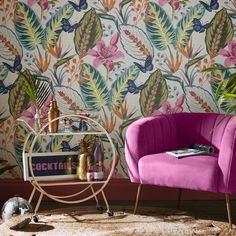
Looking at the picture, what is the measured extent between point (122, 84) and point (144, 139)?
84 centimetres

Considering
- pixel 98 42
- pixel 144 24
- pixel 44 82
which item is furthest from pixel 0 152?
pixel 144 24

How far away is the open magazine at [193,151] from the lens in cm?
414

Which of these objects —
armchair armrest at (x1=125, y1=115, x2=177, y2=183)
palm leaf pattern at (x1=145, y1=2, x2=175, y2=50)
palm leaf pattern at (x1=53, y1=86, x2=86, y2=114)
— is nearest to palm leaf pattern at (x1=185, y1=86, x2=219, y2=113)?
palm leaf pattern at (x1=145, y1=2, x2=175, y2=50)

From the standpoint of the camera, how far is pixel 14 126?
502cm

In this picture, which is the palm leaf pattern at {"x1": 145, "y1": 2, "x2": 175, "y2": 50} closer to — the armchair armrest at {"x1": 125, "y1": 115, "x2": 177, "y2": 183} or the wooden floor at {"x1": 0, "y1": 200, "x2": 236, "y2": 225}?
the armchair armrest at {"x1": 125, "y1": 115, "x2": 177, "y2": 183}

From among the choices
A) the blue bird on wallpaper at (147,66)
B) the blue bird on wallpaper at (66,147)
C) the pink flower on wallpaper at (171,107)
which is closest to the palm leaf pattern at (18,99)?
the blue bird on wallpaper at (66,147)

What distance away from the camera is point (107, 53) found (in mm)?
4973

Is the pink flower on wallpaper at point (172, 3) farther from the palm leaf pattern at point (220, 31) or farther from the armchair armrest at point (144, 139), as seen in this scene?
the armchair armrest at point (144, 139)

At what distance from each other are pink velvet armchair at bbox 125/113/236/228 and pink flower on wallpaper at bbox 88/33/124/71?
73 cm

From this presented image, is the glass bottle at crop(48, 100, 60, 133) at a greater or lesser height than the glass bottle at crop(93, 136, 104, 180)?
greater

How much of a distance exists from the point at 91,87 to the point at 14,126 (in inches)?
28.6

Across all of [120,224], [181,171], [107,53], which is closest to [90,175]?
[120,224]

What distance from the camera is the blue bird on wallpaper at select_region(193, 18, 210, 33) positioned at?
16.1ft

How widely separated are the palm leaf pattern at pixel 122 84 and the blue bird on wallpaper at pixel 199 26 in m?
0.59
